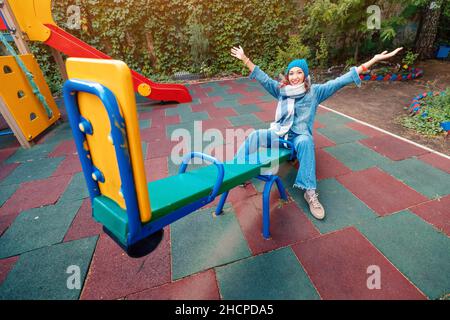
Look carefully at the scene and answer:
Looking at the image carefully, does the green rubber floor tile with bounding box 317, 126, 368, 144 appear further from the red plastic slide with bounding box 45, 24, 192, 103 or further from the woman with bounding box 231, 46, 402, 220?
the red plastic slide with bounding box 45, 24, 192, 103

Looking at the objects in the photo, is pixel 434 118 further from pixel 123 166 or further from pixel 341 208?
pixel 123 166

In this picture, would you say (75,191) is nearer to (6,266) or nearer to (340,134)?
(6,266)

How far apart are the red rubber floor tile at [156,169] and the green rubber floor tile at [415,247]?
6.88ft

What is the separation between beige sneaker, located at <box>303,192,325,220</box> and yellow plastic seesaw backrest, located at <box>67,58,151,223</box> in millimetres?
1466

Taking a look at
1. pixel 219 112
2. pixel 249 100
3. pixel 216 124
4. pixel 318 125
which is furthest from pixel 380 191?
pixel 249 100

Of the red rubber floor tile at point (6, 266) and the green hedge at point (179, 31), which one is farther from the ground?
the green hedge at point (179, 31)

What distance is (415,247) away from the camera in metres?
1.69

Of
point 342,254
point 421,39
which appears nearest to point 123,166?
point 342,254

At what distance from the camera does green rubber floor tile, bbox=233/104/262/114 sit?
456cm

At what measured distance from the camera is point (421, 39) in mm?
6852

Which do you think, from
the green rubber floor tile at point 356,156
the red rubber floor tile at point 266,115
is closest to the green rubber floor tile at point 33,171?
the red rubber floor tile at point 266,115

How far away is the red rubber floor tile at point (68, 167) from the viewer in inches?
116

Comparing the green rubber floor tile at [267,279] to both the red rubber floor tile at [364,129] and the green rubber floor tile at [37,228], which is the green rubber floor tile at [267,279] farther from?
the red rubber floor tile at [364,129]

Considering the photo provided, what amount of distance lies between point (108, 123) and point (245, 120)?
10.9 ft
